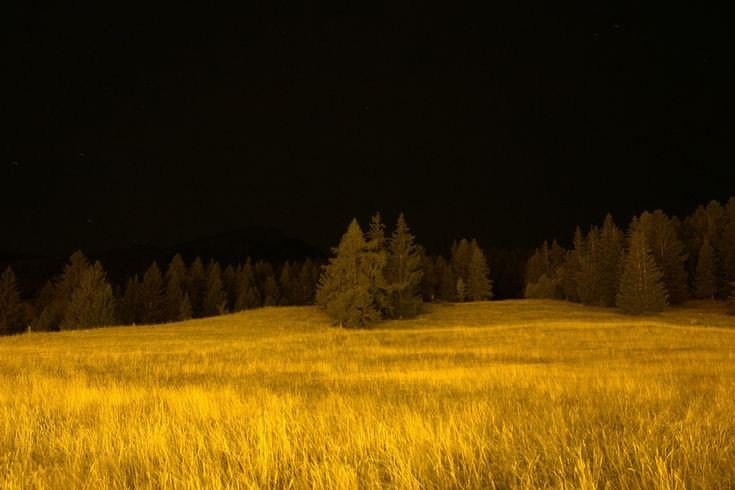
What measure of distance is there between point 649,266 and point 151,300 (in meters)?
72.3

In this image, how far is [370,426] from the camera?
7.30 meters

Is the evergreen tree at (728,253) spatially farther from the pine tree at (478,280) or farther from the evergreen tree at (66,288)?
the evergreen tree at (66,288)

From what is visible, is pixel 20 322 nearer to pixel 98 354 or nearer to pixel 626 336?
pixel 98 354

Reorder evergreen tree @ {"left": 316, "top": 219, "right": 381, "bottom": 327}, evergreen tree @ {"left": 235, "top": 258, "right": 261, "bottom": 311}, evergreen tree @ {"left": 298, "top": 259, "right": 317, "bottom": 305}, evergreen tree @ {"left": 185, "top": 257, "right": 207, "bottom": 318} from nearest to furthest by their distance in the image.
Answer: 1. evergreen tree @ {"left": 316, "top": 219, "right": 381, "bottom": 327}
2. evergreen tree @ {"left": 235, "top": 258, "right": 261, "bottom": 311}
3. evergreen tree @ {"left": 185, "top": 257, "right": 207, "bottom": 318}
4. evergreen tree @ {"left": 298, "top": 259, "right": 317, "bottom": 305}

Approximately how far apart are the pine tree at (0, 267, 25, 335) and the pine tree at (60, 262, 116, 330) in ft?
42.2

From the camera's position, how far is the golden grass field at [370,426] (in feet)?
17.2

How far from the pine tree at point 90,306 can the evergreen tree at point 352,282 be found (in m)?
34.3

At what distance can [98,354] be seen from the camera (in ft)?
83.7

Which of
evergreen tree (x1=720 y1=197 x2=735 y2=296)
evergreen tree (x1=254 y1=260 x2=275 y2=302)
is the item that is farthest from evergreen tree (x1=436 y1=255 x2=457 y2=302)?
evergreen tree (x1=720 y1=197 x2=735 y2=296)

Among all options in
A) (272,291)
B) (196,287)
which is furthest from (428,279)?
(196,287)

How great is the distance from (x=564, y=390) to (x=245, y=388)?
23.7ft

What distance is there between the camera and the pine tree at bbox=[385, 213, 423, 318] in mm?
58938

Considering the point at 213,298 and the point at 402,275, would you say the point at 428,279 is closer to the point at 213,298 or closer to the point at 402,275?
the point at 213,298

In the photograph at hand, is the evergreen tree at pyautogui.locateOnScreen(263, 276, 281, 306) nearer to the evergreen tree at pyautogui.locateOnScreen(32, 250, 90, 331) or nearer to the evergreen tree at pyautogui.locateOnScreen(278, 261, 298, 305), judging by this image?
the evergreen tree at pyautogui.locateOnScreen(278, 261, 298, 305)
